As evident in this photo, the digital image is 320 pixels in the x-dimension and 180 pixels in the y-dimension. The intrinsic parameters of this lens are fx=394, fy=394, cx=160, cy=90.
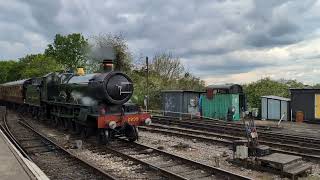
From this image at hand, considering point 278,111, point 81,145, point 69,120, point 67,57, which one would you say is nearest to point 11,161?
point 81,145

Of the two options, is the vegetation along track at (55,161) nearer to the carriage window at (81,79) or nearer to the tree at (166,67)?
the carriage window at (81,79)

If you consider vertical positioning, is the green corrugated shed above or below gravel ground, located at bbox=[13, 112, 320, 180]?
above

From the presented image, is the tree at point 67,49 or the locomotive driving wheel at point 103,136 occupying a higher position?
the tree at point 67,49

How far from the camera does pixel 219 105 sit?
28.9 metres

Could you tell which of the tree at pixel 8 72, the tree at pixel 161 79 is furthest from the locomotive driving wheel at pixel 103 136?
the tree at pixel 8 72

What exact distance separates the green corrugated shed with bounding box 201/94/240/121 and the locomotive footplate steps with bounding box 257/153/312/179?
57.0 ft

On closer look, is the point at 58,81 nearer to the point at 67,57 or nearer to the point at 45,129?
the point at 45,129

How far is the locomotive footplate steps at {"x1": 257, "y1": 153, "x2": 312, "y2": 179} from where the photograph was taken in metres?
9.79

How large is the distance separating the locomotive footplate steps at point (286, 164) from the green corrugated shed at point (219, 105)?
17.4 metres

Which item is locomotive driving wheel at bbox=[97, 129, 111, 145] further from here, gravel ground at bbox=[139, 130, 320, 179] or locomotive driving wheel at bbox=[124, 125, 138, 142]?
gravel ground at bbox=[139, 130, 320, 179]

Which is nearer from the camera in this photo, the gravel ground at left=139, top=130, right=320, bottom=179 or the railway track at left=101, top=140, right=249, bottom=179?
the railway track at left=101, top=140, right=249, bottom=179

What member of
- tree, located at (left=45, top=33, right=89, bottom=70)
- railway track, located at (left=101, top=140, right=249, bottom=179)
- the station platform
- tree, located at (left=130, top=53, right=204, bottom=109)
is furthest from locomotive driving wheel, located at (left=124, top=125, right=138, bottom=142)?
tree, located at (left=45, top=33, right=89, bottom=70)

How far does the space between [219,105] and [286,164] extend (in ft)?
62.1

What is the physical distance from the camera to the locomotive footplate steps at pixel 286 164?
9792 mm
